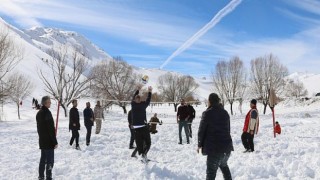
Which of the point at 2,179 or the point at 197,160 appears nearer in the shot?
the point at 2,179

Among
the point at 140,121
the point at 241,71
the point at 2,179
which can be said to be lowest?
the point at 2,179

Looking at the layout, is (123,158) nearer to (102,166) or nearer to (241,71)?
(102,166)

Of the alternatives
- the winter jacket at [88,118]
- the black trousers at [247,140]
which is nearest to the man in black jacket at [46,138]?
the black trousers at [247,140]

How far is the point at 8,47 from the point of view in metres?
35.2

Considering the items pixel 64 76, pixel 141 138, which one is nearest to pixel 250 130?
pixel 141 138

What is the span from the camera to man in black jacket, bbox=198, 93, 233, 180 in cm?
722

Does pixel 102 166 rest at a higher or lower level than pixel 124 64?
lower

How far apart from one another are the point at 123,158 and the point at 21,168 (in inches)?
116

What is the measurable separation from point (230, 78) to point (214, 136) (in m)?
58.4

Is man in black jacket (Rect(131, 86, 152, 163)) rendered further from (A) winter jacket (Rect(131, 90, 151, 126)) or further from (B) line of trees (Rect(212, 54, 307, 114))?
(B) line of trees (Rect(212, 54, 307, 114))

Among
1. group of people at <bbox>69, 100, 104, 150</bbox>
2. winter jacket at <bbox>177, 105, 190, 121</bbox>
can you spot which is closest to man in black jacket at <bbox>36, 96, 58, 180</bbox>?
group of people at <bbox>69, 100, 104, 150</bbox>

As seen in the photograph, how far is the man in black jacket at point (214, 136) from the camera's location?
722cm

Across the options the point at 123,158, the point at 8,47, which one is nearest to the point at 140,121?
the point at 123,158

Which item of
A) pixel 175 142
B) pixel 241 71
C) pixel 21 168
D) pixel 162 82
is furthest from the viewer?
pixel 162 82
